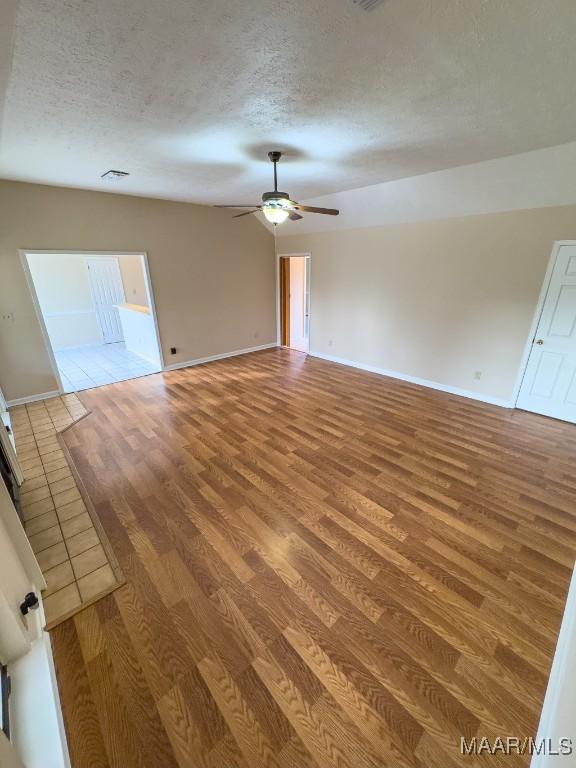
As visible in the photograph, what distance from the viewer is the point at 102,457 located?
9.77ft

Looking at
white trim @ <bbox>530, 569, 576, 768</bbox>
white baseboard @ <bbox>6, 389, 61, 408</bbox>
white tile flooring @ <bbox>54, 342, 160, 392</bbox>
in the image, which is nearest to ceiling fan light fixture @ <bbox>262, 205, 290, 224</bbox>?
white trim @ <bbox>530, 569, 576, 768</bbox>

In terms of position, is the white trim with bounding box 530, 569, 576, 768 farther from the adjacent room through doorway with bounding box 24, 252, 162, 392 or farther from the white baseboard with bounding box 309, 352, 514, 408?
the adjacent room through doorway with bounding box 24, 252, 162, 392

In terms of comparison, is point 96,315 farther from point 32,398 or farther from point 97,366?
point 32,398

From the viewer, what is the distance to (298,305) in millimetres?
7547

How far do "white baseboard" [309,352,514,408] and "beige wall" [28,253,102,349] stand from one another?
550 cm

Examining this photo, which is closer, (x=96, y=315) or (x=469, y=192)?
(x=469, y=192)

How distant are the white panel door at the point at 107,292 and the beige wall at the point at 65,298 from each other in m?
0.13

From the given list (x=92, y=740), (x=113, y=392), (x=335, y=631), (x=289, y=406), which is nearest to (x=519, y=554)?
(x=335, y=631)

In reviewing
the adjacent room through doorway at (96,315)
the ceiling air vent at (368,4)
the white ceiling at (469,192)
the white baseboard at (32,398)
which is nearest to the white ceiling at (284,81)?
the ceiling air vent at (368,4)

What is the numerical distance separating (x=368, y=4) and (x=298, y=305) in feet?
20.8

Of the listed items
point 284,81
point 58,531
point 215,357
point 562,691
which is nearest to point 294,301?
point 215,357

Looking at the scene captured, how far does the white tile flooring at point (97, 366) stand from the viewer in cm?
501

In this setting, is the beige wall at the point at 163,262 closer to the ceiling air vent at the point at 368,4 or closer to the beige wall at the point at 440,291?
the beige wall at the point at 440,291

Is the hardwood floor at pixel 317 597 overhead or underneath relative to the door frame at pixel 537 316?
underneath
